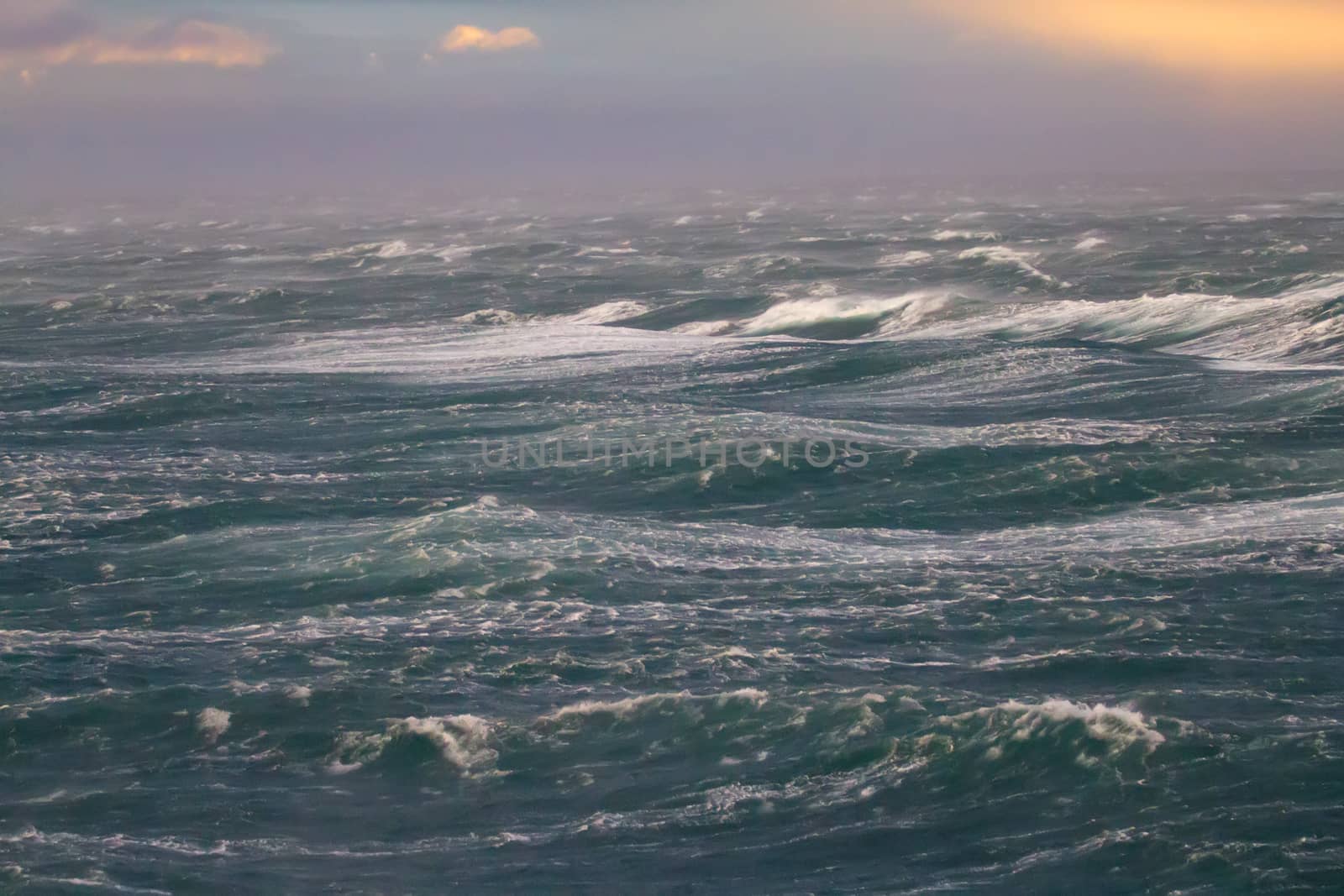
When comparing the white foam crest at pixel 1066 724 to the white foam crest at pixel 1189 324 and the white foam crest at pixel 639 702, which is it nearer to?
the white foam crest at pixel 639 702

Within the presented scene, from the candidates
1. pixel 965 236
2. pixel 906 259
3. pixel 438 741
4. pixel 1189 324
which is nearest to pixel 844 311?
pixel 1189 324

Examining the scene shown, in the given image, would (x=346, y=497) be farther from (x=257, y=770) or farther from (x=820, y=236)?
(x=820, y=236)

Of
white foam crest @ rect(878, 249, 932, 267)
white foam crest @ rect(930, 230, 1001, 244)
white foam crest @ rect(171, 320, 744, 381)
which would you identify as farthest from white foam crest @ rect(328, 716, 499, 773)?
white foam crest @ rect(930, 230, 1001, 244)

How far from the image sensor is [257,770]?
2242cm

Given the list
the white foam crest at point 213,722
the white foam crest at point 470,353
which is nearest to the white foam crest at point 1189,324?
the white foam crest at point 470,353

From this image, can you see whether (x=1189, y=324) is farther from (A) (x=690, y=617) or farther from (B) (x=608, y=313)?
(A) (x=690, y=617)

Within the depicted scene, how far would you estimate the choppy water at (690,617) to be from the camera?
65.7 feet

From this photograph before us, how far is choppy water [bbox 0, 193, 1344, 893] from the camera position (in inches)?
788

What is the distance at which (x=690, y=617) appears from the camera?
96.2 feet

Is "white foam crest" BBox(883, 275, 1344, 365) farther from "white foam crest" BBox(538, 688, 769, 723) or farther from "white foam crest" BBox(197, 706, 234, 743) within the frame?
"white foam crest" BBox(197, 706, 234, 743)

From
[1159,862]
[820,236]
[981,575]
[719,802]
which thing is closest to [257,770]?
[719,802]

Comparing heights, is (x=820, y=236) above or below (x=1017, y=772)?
above

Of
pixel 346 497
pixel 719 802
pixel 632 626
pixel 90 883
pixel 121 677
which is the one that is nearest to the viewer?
pixel 90 883

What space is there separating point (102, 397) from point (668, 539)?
30.3 metres
